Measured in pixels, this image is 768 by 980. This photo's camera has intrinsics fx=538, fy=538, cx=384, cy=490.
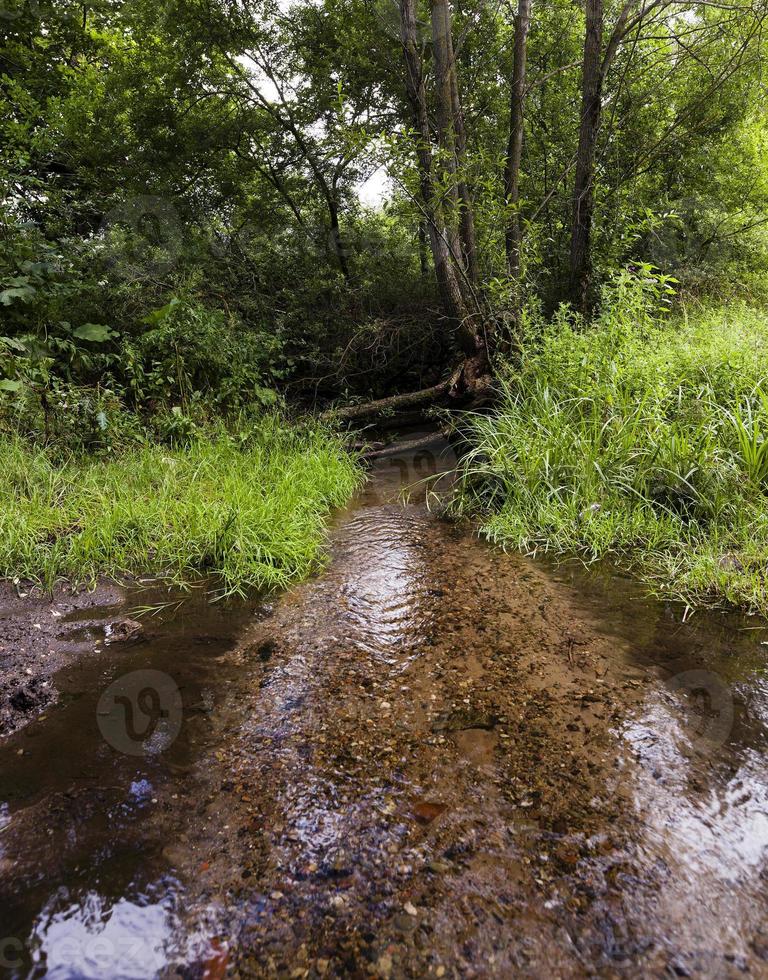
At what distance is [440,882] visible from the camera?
1432mm

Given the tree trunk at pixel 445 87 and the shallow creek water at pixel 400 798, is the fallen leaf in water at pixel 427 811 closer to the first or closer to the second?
the shallow creek water at pixel 400 798

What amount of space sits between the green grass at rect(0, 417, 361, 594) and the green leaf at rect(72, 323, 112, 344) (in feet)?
4.53

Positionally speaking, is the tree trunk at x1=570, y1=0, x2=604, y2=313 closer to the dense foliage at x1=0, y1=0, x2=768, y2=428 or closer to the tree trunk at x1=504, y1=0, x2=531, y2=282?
the dense foliage at x1=0, y1=0, x2=768, y2=428

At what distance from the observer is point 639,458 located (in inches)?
140

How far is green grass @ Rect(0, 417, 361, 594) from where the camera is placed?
3.17m

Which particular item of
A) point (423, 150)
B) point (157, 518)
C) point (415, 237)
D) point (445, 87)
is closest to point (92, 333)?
point (157, 518)

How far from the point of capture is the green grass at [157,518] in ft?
10.4

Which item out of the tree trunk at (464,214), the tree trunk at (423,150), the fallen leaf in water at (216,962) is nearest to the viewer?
the fallen leaf in water at (216,962)

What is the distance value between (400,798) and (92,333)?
505 cm

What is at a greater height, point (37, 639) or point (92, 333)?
point (92, 333)

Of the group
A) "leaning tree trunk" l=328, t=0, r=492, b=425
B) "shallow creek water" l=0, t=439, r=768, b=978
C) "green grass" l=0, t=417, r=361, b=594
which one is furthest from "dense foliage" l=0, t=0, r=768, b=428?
"shallow creek water" l=0, t=439, r=768, b=978

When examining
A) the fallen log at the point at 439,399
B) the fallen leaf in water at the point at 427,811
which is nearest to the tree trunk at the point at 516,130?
the fallen log at the point at 439,399

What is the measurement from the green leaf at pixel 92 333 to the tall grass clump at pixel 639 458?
11.9 ft

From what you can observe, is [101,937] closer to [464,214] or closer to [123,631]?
[123,631]
